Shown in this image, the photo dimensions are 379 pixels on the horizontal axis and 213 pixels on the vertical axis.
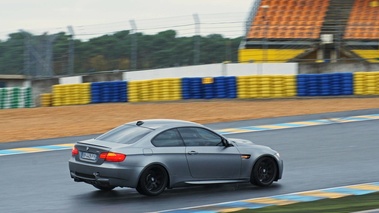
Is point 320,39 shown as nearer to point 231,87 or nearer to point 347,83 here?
point 347,83

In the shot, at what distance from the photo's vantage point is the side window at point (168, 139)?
1197 cm

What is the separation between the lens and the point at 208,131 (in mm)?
12602

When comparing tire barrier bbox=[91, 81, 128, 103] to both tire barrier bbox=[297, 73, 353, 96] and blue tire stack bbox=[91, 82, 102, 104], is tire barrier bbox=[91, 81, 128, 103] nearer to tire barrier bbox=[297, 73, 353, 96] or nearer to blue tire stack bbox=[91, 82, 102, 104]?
blue tire stack bbox=[91, 82, 102, 104]

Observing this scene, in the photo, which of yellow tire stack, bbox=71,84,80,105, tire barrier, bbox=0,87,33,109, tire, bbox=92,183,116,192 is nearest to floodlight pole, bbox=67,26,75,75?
tire barrier, bbox=0,87,33,109

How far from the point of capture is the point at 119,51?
35.5m

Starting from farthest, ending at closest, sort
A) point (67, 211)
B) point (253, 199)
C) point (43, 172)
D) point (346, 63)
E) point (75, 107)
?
1. point (346, 63)
2. point (75, 107)
3. point (43, 172)
4. point (253, 199)
5. point (67, 211)

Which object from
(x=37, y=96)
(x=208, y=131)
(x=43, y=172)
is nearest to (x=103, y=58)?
(x=37, y=96)

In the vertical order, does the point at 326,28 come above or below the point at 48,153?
above

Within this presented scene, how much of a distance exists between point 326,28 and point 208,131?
25984mm

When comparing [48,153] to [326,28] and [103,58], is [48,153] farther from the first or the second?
[326,28]

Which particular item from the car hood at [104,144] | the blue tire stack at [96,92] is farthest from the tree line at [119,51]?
→ the car hood at [104,144]

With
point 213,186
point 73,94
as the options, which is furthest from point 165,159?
point 73,94

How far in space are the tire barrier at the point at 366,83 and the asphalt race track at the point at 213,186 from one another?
7.86 metres

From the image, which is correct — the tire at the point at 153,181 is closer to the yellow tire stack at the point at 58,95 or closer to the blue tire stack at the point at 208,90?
the blue tire stack at the point at 208,90
